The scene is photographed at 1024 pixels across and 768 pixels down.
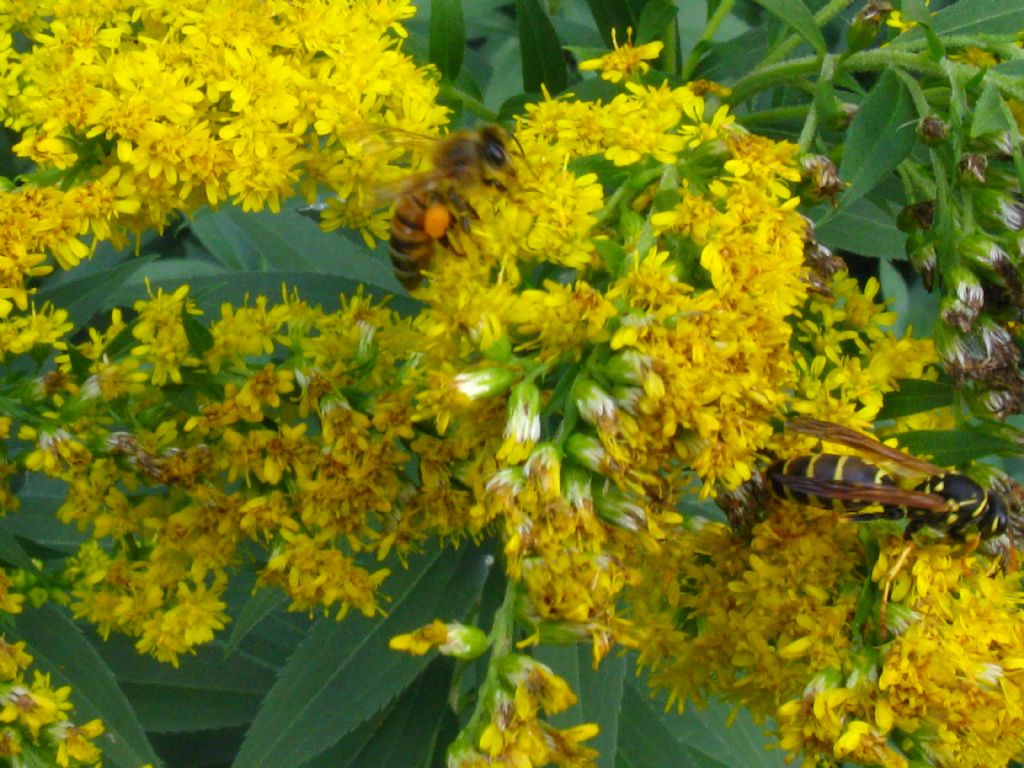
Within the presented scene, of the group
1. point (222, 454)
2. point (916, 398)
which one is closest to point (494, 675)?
point (222, 454)

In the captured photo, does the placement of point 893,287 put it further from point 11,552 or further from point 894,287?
point 11,552

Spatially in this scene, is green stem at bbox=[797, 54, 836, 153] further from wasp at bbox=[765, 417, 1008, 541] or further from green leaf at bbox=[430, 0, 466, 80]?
green leaf at bbox=[430, 0, 466, 80]

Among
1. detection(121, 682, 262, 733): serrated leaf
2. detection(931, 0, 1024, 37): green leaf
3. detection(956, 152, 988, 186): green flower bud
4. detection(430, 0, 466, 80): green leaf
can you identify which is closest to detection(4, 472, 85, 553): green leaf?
detection(121, 682, 262, 733): serrated leaf

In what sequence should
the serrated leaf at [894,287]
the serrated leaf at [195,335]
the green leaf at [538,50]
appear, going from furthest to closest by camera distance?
the serrated leaf at [894,287], the green leaf at [538,50], the serrated leaf at [195,335]

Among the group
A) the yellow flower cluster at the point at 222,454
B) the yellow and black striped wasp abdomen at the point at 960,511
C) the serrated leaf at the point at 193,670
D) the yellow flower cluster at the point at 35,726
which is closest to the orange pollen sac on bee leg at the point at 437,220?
the yellow flower cluster at the point at 222,454

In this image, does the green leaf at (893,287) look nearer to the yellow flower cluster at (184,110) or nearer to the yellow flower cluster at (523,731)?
the yellow flower cluster at (184,110)

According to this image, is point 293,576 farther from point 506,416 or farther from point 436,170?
point 436,170
